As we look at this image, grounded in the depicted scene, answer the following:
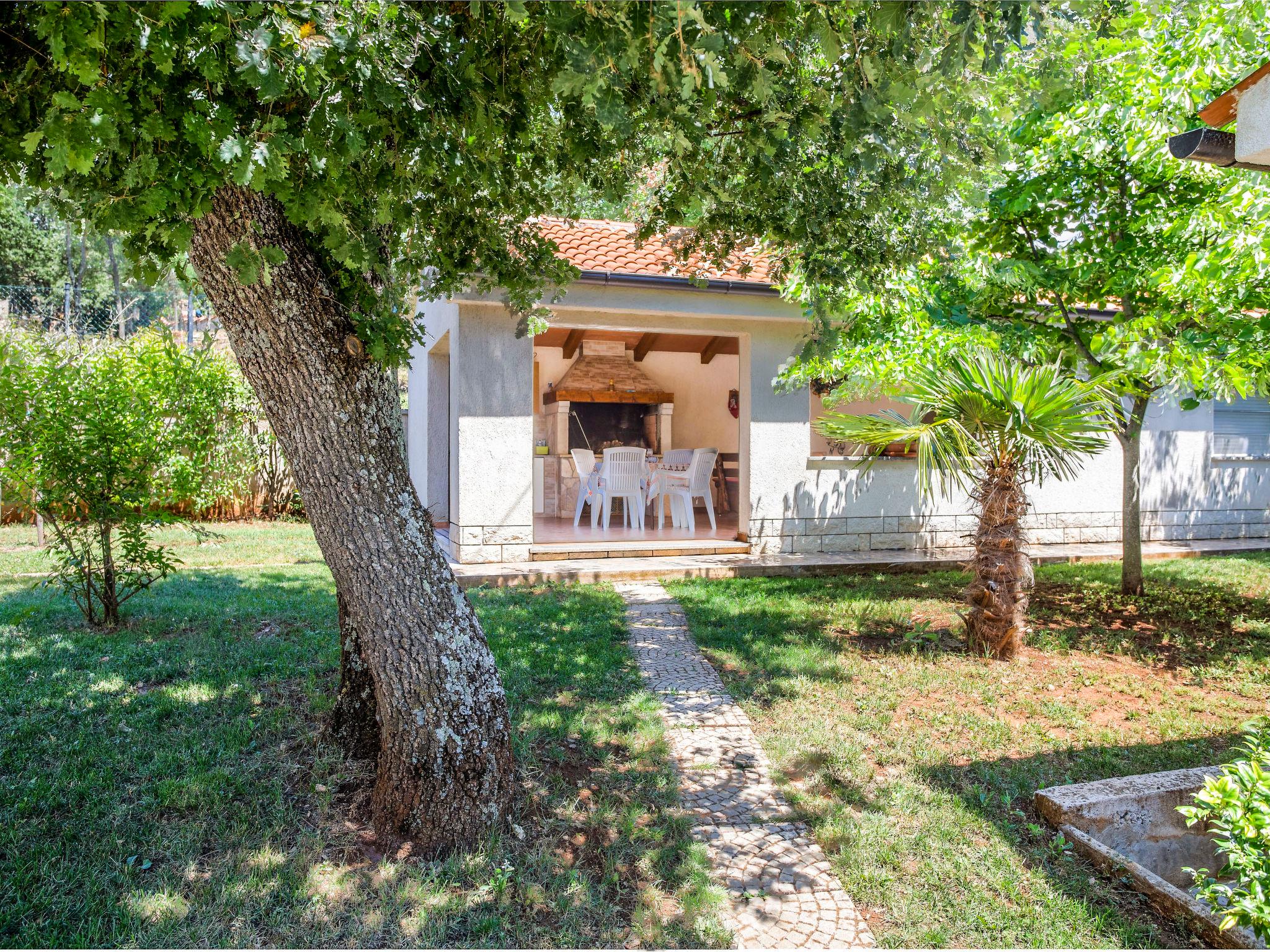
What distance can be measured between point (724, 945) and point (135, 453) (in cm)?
511

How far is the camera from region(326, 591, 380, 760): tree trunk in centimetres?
345

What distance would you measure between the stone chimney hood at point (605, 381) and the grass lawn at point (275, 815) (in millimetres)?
8529

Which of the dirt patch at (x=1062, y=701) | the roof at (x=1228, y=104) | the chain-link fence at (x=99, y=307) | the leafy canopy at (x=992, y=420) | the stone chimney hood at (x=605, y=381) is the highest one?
the chain-link fence at (x=99, y=307)

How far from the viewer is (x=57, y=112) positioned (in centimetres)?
175

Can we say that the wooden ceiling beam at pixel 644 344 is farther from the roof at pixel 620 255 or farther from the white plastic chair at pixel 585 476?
the white plastic chair at pixel 585 476

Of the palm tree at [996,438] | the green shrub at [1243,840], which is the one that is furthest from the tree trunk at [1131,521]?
the green shrub at [1243,840]

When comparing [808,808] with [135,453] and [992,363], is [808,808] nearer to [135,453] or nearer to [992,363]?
Answer: [992,363]

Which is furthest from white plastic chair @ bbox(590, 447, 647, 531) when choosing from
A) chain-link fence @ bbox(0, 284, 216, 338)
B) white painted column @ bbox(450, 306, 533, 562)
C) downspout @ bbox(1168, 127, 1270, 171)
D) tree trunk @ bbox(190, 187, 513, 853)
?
chain-link fence @ bbox(0, 284, 216, 338)

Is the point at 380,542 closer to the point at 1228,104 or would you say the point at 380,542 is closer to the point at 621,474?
the point at 1228,104

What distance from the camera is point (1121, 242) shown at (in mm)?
5570

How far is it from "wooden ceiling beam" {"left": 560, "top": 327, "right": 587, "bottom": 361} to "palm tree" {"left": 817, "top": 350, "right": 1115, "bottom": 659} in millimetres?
7785

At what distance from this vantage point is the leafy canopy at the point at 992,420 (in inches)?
188

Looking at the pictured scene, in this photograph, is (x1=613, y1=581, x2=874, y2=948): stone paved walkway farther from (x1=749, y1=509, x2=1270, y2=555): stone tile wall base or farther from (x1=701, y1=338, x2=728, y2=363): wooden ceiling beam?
(x1=701, y1=338, x2=728, y2=363): wooden ceiling beam

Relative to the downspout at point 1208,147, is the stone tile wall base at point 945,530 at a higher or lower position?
lower
